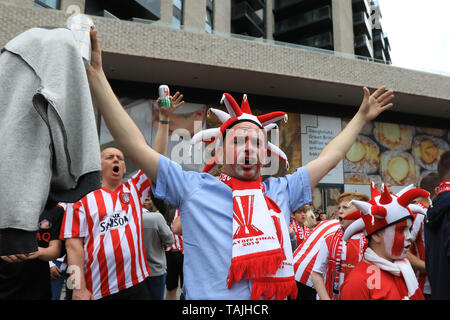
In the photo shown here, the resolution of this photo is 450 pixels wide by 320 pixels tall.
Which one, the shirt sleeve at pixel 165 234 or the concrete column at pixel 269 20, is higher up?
the concrete column at pixel 269 20

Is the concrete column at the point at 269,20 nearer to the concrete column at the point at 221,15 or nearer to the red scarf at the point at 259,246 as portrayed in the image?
the concrete column at the point at 221,15

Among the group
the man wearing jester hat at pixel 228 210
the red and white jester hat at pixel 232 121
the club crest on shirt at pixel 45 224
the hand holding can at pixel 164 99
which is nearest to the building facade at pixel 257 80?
the club crest on shirt at pixel 45 224

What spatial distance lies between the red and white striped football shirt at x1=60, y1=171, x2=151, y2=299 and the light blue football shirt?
4.51ft

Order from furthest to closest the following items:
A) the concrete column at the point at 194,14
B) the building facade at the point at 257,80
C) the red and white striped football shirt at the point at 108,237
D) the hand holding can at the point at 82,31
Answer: the concrete column at the point at 194,14
the building facade at the point at 257,80
the red and white striped football shirt at the point at 108,237
the hand holding can at the point at 82,31

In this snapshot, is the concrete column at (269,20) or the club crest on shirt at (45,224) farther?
the concrete column at (269,20)

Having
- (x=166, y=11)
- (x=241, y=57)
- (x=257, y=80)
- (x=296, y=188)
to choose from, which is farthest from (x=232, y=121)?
(x=166, y=11)

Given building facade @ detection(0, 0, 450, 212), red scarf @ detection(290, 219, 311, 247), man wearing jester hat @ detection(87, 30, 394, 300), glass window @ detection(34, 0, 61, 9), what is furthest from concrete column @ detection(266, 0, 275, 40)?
man wearing jester hat @ detection(87, 30, 394, 300)

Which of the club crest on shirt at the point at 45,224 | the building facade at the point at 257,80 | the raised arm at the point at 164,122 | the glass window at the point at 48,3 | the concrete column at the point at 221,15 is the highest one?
the concrete column at the point at 221,15

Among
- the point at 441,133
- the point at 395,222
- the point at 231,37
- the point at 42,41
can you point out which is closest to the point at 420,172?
the point at 441,133

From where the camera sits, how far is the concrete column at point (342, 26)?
22906mm

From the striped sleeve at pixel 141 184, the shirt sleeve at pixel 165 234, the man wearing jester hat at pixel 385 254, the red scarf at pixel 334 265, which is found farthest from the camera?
the shirt sleeve at pixel 165 234

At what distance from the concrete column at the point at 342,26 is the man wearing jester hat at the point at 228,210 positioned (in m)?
23.2

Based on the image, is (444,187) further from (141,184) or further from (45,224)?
(45,224)

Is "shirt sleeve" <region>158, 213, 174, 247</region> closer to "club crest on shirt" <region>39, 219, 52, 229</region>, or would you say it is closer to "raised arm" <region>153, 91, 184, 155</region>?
"club crest on shirt" <region>39, 219, 52, 229</region>
